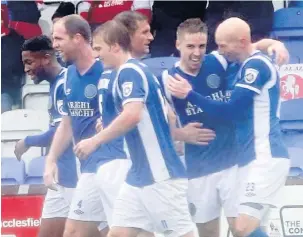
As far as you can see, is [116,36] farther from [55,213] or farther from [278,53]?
[55,213]

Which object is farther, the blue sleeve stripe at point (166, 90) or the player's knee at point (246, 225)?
the blue sleeve stripe at point (166, 90)

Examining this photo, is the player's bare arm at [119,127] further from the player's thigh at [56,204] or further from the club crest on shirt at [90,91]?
the player's thigh at [56,204]

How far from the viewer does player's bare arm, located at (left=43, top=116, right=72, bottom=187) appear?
3930mm

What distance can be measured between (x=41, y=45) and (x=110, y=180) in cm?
68

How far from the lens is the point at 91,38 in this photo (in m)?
3.85

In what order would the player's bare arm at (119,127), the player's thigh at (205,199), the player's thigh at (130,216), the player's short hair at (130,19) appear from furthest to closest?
1. the player's thigh at (205,199)
2. the player's short hair at (130,19)
3. the player's thigh at (130,216)
4. the player's bare arm at (119,127)

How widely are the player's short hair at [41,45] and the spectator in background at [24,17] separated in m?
0.11

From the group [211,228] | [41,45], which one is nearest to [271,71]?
[211,228]

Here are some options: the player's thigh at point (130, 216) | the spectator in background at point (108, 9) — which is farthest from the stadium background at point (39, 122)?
the player's thigh at point (130, 216)

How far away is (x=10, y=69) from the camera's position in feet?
13.6

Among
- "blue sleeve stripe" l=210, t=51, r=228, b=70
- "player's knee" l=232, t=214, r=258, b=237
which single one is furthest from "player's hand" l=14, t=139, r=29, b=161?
"player's knee" l=232, t=214, r=258, b=237

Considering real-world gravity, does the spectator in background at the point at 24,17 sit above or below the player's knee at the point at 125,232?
above

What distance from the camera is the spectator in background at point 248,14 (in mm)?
3898

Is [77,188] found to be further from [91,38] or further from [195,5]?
[195,5]
